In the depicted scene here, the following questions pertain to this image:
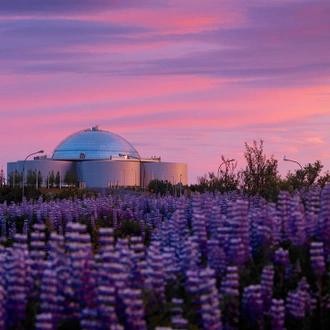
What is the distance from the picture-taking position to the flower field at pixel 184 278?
6.22m

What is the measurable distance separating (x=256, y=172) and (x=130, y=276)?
20759mm

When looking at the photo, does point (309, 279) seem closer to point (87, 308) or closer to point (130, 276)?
point (130, 276)

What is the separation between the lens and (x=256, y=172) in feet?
89.2

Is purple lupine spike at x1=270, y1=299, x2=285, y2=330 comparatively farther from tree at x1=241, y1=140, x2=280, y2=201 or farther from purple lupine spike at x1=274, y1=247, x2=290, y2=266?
tree at x1=241, y1=140, x2=280, y2=201

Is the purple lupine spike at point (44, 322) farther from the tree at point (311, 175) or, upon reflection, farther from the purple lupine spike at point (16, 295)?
the tree at point (311, 175)

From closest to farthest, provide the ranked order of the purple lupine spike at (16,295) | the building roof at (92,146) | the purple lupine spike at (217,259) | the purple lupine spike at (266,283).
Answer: the purple lupine spike at (16,295), the purple lupine spike at (266,283), the purple lupine spike at (217,259), the building roof at (92,146)

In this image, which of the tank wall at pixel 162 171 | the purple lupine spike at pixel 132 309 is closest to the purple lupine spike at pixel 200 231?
the purple lupine spike at pixel 132 309

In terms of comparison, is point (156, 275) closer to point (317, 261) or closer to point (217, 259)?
point (217, 259)

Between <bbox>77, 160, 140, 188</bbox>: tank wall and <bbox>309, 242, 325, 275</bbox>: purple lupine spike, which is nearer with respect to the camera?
<bbox>309, 242, 325, 275</bbox>: purple lupine spike

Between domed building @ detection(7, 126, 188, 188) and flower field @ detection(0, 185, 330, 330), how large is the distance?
141996 mm

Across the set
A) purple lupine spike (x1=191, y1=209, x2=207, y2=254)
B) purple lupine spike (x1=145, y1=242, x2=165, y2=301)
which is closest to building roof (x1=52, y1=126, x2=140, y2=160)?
purple lupine spike (x1=191, y1=209, x2=207, y2=254)

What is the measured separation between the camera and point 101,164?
516 feet

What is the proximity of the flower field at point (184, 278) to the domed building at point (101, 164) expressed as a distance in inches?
5590

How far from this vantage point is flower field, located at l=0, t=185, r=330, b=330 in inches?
245
